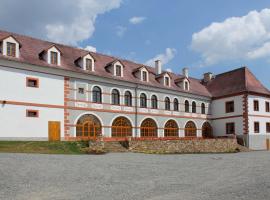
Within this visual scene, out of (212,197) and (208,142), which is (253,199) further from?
(208,142)

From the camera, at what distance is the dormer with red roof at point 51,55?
1065 inches

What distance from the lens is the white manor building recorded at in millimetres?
24906

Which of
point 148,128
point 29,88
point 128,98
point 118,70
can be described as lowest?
point 148,128

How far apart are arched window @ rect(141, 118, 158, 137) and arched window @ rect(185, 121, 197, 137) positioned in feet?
17.8

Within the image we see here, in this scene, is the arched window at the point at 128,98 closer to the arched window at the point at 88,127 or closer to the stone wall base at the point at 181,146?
the arched window at the point at 88,127

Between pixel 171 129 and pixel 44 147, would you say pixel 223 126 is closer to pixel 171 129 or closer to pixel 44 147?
pixel 171 129

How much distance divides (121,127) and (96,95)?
13.8ft

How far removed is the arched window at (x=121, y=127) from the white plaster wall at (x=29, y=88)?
6257 mm

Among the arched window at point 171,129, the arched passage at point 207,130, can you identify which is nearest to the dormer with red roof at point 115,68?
the arched window at point 171,129

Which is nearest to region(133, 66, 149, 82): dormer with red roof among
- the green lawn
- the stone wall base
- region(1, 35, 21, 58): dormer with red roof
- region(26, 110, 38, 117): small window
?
the stone wall base

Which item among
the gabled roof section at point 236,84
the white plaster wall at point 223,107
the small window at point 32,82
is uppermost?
the gabled roof section at point 236,84

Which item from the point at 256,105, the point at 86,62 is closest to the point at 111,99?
the point at 86,62

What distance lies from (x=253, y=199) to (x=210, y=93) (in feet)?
115

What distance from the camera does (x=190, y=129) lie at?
39125 millimetres
